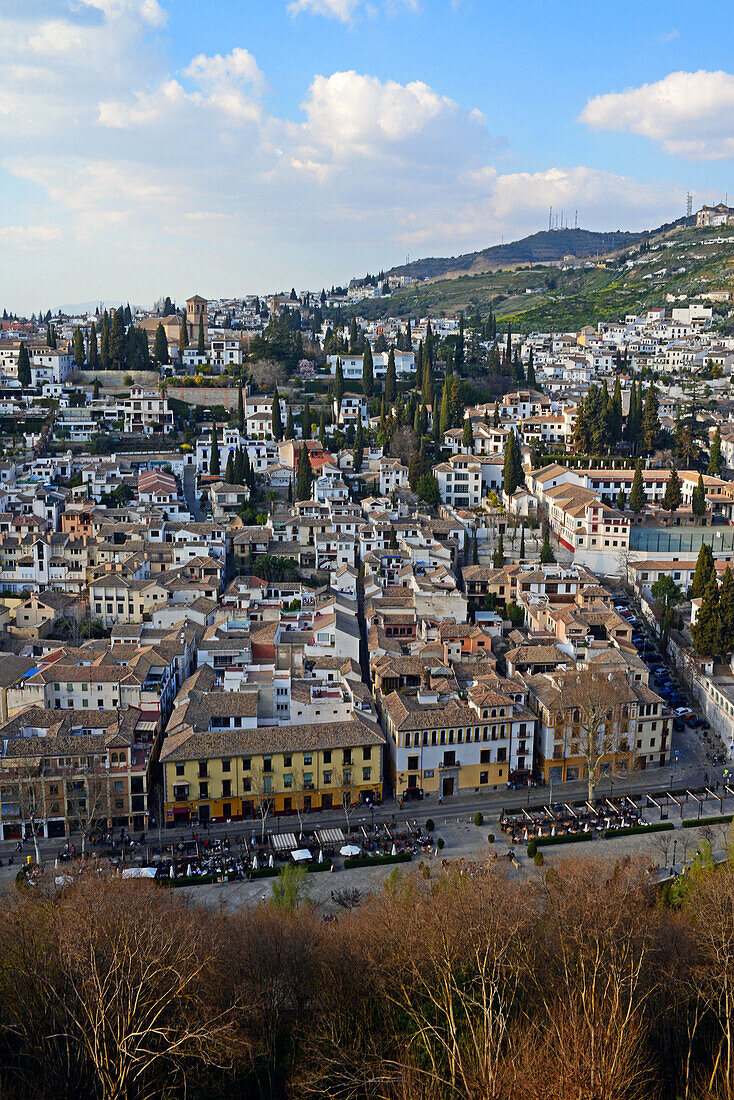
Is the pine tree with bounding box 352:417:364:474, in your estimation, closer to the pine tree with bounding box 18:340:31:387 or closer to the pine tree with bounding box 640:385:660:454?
the pine tree with bounding box 640:385:660:454

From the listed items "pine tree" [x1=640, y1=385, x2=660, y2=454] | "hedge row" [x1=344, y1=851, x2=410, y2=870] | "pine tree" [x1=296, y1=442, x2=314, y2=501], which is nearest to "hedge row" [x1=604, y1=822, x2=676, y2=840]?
"hedge row" [x1=344, y1=851, x2=410, y2=870]

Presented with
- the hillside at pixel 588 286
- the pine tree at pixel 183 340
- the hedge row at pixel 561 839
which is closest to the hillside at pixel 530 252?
the hillside at pixel 588 286

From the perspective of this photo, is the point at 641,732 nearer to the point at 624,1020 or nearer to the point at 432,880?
the point at 432,880

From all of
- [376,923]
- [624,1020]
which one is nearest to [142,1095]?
[376,923]

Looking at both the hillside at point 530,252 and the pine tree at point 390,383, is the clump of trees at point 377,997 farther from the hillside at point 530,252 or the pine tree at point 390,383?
the hillside at point 530,252

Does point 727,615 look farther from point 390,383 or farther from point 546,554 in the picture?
point 390,383

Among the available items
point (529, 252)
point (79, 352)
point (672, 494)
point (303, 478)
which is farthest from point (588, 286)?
point (303, 478)
